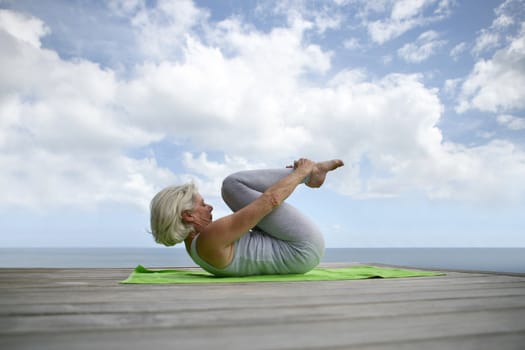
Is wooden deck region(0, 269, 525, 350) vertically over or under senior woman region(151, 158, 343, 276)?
under

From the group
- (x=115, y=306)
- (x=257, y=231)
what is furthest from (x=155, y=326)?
(x=257, y=231)

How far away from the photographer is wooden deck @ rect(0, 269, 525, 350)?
3.27 ft

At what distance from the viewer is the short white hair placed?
2.37 m

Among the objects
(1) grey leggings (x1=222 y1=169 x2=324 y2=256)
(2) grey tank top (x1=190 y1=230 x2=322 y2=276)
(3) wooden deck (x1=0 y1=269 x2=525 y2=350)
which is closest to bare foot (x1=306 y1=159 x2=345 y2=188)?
(1) grey leggings (x1=222 y1=169 x2=324 y2=256)

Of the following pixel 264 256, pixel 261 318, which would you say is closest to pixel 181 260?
pixel 264 256

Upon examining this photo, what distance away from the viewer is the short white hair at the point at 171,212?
2.37 metres

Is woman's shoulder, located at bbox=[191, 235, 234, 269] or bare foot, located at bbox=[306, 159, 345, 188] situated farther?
bare foot, located at bbox=[306, 159, 345, 188]

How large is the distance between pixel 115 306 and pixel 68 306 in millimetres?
159

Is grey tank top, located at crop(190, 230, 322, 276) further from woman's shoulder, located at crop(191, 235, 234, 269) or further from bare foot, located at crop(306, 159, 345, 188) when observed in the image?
bare foot, located at crop(306, 159, 345, 188)

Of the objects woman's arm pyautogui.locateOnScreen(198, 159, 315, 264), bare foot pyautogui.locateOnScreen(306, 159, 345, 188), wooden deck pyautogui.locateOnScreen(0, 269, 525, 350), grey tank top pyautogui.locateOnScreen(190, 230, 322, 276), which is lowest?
wooden deck pyautogui.locateOnScreen(0, 269, 525, 350)

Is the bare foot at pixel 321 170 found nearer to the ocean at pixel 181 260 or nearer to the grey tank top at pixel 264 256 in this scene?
the grey tank top at pixel 264 256

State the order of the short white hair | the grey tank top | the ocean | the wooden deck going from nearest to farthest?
the wooden deck
the short white hair
the grey tank top
the ocean

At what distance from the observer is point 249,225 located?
228 cm

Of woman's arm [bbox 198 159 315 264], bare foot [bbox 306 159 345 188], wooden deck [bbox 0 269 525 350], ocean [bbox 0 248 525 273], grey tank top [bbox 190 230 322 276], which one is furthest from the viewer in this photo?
ocean [bbox 0 248 525 273]
